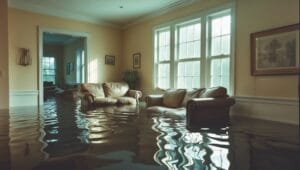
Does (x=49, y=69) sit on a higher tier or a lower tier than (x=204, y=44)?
lower

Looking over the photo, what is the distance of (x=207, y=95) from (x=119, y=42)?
16.0ft

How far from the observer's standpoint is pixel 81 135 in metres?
3.05

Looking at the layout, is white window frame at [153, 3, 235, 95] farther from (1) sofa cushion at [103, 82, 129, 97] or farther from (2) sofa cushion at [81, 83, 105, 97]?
(2) sofa cushion at [81, 83, 105, 97]

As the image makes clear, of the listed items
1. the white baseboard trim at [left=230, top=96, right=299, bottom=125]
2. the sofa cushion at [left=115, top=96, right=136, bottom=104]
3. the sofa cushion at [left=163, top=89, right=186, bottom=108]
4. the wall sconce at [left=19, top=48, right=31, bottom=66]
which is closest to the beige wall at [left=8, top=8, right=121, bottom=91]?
the wall sconce at [left=19, top=48, right=31, bottom=66]

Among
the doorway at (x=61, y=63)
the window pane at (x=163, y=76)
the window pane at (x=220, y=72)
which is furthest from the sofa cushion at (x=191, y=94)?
the doorway at (x=61, y=63)

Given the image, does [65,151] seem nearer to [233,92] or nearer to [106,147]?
[106,147]

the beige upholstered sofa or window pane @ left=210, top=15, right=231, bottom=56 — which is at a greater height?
window pane @ left=210, top=15, right=231, bottom=56

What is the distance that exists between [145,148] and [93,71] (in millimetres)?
5798

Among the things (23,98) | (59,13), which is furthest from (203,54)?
(23,98)

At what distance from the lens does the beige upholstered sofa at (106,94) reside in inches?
249

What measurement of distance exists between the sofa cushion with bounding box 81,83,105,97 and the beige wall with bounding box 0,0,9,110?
1.82 m

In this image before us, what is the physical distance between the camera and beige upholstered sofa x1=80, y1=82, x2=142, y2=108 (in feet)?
20.7

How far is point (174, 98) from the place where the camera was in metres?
5.07

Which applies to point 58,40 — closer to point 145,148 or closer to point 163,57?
point 163,57
